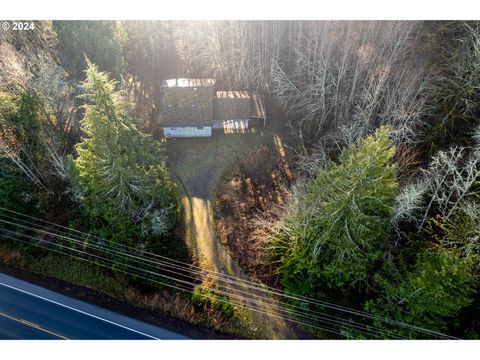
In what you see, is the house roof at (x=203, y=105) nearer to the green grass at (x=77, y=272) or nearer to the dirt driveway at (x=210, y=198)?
the dirt driveway at (x=210, y=198)

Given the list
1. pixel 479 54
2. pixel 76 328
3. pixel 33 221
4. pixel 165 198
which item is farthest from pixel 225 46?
pixel 76 328

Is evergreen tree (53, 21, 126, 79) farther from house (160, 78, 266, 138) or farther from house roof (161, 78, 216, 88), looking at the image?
house (160, 78, 266, 138)

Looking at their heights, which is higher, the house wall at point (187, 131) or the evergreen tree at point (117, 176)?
the house wall at point (187, 131)

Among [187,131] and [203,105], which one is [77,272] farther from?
[203,105]

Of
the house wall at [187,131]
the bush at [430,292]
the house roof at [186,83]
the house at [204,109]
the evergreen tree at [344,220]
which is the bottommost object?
the bush at [430,292]

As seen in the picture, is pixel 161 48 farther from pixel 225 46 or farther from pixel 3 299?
pixel 3 299

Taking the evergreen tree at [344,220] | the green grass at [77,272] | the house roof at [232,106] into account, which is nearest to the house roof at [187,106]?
the house roof at [232,106]

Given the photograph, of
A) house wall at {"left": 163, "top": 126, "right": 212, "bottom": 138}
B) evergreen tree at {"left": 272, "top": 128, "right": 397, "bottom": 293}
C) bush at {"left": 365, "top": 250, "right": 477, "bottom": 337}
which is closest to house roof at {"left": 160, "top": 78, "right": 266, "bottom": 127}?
house wall at {"left": 163, "top": 126, "right": 212, "bottom": 138}
